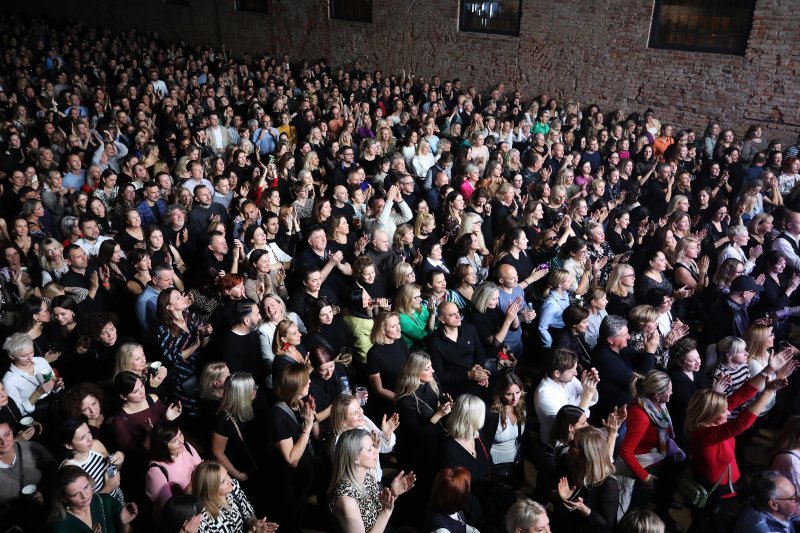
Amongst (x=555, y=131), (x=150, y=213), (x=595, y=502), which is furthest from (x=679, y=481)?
(x=555, y=131)

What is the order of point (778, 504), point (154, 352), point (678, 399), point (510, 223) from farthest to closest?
point (510, 223)
point (154, 352)
point (678, 399)
point (778, 504)

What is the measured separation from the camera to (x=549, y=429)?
4.22m

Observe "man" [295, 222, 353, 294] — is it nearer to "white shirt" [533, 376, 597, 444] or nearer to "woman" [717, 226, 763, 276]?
"white shirt" [533, 376, 597, 444]

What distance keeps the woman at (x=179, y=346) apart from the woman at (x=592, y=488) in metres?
2.86

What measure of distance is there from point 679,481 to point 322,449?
8.07ft

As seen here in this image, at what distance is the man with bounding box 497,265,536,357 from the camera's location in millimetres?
5336

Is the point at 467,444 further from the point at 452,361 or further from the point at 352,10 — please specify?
the point at 352,10

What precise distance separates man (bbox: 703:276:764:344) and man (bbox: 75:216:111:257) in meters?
6.08

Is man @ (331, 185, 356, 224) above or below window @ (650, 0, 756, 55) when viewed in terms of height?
below

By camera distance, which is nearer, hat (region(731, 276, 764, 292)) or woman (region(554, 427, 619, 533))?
woman (region(554, 427, 619, 533))

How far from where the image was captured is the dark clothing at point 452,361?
467 cm

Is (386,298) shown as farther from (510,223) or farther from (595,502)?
(595,502)

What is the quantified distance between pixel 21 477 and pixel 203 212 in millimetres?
3785

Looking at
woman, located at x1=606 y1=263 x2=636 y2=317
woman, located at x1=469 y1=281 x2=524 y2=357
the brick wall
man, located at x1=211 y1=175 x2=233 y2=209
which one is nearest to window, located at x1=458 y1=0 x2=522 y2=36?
the brick wall
